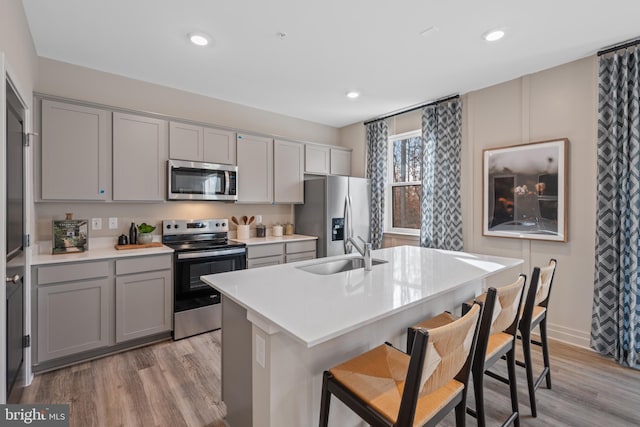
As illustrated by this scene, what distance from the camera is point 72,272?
252cm

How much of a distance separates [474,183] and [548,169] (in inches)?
28.8

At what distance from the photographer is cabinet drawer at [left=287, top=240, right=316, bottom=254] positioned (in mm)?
3977

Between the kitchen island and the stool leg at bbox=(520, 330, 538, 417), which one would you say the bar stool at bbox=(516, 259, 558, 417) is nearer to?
the stool leg at bbox=(520, 330, 538, 417)

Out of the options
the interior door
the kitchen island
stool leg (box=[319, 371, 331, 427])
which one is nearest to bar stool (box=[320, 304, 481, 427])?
stool leg (box=[319, 371, 331, 427])

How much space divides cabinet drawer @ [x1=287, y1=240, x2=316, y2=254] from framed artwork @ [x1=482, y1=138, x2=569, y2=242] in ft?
6.92

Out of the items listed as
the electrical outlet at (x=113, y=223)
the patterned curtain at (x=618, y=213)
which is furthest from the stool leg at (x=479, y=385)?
the electrical outlet at (x=113, y=223)

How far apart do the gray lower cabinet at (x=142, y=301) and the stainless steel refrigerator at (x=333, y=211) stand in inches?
76.2

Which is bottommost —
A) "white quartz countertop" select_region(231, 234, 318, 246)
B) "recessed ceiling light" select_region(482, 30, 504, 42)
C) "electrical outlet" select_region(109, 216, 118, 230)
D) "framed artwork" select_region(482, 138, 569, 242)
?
"white quartz countertop" select_region(231, 234, 318, 246)

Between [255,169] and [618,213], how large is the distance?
367cm

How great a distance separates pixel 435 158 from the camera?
12.8ft

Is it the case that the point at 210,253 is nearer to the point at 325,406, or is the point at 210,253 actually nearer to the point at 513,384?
the point at 325,406

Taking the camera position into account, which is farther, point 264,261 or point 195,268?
point 264,261

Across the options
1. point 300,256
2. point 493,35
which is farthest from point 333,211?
point 493,35

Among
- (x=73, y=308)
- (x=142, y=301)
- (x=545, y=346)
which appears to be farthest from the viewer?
(x=142, y=301)
